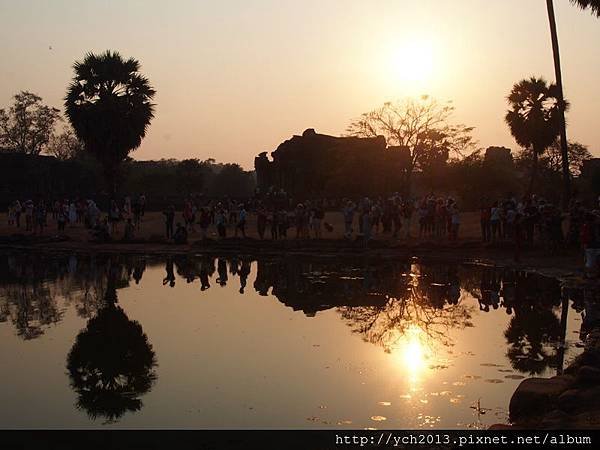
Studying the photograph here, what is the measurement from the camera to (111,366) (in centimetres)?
1066

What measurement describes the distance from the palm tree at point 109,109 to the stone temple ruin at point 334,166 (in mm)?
16996

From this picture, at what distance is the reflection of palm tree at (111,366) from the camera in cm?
881

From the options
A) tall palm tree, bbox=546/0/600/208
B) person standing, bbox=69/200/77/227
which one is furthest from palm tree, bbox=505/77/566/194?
person standing, bbox=69/200/77/227

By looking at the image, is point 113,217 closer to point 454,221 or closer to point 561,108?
point 454,221

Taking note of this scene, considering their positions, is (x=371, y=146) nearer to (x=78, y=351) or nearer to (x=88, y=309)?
(x=88, y=309)

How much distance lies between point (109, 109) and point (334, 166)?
2059 cm

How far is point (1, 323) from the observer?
14031mm

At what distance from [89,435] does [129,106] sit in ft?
112

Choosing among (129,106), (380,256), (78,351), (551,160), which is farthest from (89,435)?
(551,160)

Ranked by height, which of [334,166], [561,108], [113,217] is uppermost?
[561,108]

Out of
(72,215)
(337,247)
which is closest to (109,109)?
(72,215)

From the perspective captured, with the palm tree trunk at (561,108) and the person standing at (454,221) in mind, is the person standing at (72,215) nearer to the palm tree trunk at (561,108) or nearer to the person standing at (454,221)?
the person standing at (454,221)

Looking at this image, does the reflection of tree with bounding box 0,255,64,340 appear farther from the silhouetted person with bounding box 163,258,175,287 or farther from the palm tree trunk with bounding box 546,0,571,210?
the palm tree trunk with bounding box 546,0,571,210

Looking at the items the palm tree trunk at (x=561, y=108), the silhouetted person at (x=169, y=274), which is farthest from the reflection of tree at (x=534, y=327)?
the silhouetted person at (x=169, y=274)
